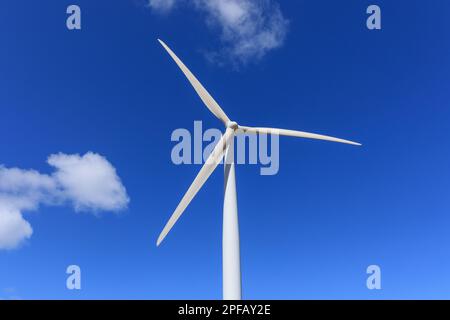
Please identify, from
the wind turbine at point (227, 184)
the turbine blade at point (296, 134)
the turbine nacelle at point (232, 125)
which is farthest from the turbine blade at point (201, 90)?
the turbine blade at point (296, 134)

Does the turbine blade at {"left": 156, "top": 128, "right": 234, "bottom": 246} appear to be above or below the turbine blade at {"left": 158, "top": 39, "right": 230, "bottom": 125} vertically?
below

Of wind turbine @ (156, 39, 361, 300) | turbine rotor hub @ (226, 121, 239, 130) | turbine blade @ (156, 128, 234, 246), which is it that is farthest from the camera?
turbine rotor hub @ (226, 121, 239, 130)

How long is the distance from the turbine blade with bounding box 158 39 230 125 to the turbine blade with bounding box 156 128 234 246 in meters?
2.66

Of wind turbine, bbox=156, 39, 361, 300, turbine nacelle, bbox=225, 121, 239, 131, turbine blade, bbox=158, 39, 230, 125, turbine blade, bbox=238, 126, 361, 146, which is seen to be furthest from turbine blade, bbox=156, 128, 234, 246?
turbine blade, bbox=238, 126, 361, 146

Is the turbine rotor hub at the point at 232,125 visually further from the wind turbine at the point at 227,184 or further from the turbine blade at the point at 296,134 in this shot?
the turbine blade at the point at 296,134

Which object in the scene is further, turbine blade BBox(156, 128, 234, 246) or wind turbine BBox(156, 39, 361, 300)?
turbine blade BBox(156, 128, 234, 246)

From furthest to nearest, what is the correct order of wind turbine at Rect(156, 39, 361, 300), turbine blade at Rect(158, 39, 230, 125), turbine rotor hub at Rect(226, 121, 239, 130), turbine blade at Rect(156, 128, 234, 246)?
1. turbine blade at Rect(158, 39, 230, 125)
2. turbine rotor hub at Rect(226, 121, 239, 130)
3. turbine blade at Rect(156, 128, 234, 246)
4. wind turbine at Rect(156, 39, 361, 300)

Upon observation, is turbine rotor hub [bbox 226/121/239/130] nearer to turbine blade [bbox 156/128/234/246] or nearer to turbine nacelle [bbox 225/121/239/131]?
turbine nacelle [bbox 225/121/239/131]

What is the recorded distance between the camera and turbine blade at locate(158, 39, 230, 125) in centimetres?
2684

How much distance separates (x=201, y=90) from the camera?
88.8 ft

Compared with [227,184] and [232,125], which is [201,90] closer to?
[232,125]

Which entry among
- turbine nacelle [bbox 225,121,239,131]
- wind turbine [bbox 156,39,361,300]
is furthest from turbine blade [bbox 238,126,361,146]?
turbine nacelle [bbox 225,121,239,131]

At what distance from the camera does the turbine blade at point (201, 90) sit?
26844 millimetres
